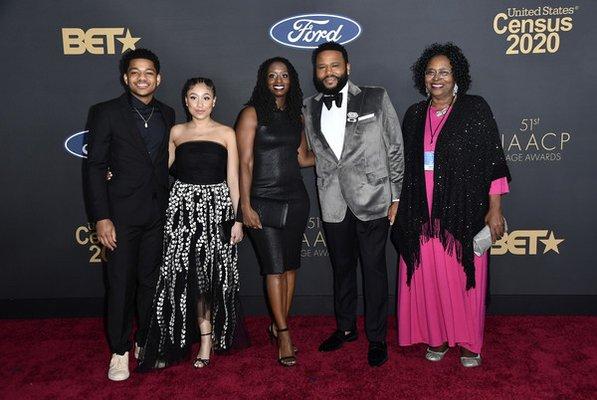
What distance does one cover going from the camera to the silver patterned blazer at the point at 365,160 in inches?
117

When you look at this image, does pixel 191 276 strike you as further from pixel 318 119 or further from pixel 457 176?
pixel 457 176

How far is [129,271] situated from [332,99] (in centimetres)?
159

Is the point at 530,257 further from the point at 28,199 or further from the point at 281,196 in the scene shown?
the point at 28,199

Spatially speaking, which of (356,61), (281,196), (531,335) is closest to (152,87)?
(281,196)

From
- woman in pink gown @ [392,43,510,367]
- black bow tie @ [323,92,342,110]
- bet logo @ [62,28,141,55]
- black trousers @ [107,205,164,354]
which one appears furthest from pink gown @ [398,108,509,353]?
bet logo @ [62,28,141,55]

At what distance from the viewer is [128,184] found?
9.39 feet

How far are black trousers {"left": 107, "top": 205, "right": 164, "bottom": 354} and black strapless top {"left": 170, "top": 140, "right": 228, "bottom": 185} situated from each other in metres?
0.28

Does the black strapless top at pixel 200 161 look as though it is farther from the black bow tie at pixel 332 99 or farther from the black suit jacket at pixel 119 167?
the black bow tie at pixel 332 99

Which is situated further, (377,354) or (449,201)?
(377,354)

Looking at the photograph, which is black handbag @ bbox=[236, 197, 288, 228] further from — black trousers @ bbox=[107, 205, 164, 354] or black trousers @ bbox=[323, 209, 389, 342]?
black trousers @ bbox=[107, 205, 164, 354]

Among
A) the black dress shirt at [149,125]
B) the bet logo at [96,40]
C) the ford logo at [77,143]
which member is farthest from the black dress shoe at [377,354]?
the bet logo at [96,40]

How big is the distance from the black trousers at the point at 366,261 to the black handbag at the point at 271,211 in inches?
12.6

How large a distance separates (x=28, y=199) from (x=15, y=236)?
1.04ft

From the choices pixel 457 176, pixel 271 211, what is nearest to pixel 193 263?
pixel 271 211
